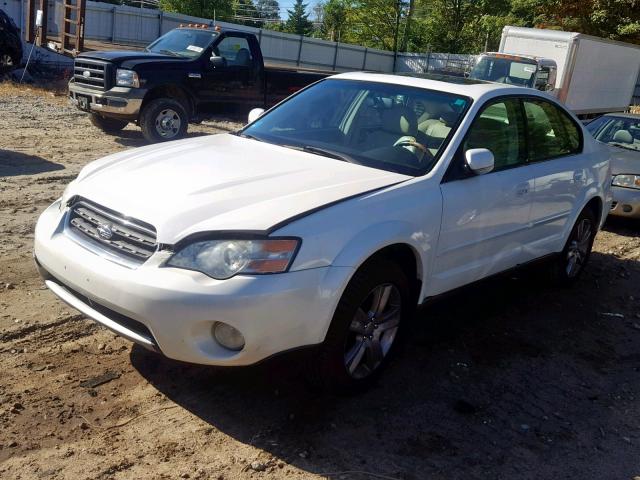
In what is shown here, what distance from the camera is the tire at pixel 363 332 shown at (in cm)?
367

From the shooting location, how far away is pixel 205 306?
10.7 feet

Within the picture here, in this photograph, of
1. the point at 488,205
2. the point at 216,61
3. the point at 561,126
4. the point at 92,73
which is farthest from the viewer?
the point at 216,61

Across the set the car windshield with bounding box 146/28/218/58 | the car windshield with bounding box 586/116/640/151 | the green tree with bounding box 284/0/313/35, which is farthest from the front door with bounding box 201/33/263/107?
the green tree with bounding box 284/0/313/35

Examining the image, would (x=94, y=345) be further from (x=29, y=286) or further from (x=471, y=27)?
(x=471, y=27)

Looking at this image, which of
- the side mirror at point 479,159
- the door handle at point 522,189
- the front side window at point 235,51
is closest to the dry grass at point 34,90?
the front side window at point 235,51

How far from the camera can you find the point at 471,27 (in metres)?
45.9

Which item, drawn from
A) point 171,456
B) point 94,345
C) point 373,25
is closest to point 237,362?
point 171,456

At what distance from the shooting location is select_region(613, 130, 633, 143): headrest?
9969 millimetres

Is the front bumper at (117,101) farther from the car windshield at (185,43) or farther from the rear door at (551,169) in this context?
the rear door at (551,169)

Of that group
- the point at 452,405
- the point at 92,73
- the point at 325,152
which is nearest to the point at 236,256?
the point at 325,152

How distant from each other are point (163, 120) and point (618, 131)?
6851mm

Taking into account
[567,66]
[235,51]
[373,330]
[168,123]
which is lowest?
[373,330]

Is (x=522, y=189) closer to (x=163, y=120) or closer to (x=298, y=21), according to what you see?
(x=163, y=120)

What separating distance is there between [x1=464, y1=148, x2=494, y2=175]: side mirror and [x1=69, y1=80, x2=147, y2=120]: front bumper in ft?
25.1
